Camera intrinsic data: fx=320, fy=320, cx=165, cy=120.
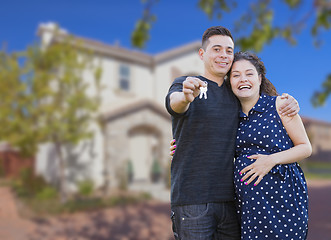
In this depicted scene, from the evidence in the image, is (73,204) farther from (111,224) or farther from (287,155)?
(287,155)

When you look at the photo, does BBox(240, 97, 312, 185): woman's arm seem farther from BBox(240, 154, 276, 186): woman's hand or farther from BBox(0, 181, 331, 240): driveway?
BBox(0, 181, 331, 240): driveway

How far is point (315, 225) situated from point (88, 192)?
7601 millimetres

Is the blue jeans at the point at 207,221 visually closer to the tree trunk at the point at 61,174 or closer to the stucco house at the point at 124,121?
the tree trunk at the point at 61,174

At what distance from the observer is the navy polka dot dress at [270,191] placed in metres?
1.92

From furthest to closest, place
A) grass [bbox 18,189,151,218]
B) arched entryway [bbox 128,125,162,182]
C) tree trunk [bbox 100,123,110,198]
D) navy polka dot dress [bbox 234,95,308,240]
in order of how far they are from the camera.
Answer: arched entryway [bbox 128,125,162,182], tree trunk [bbox 100,123,110,198], grass [bbox 18,189,151,218], navy polka dot dress [bbox 234,95,308,240]

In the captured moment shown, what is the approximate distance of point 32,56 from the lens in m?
11.1

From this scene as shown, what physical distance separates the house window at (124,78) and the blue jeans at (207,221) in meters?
12.7

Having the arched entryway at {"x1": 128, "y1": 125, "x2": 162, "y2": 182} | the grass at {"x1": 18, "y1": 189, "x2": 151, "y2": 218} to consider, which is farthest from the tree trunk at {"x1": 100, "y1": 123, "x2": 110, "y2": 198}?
the arched entryway at {"x1": 128, "y1": 125, "x2": 162, "y2": 182}

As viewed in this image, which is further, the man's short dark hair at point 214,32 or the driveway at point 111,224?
the driveway at point 111,224

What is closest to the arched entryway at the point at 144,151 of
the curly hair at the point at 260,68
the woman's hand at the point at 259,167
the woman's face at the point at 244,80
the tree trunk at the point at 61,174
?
the tree trunk at the point at 61,174

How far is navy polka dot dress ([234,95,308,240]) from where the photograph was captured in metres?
1.92

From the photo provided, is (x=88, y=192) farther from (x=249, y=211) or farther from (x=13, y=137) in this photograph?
(x=249, y=211)

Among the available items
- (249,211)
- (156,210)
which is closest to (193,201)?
(249,211)

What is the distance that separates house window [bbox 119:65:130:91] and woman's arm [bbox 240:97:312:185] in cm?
1277
